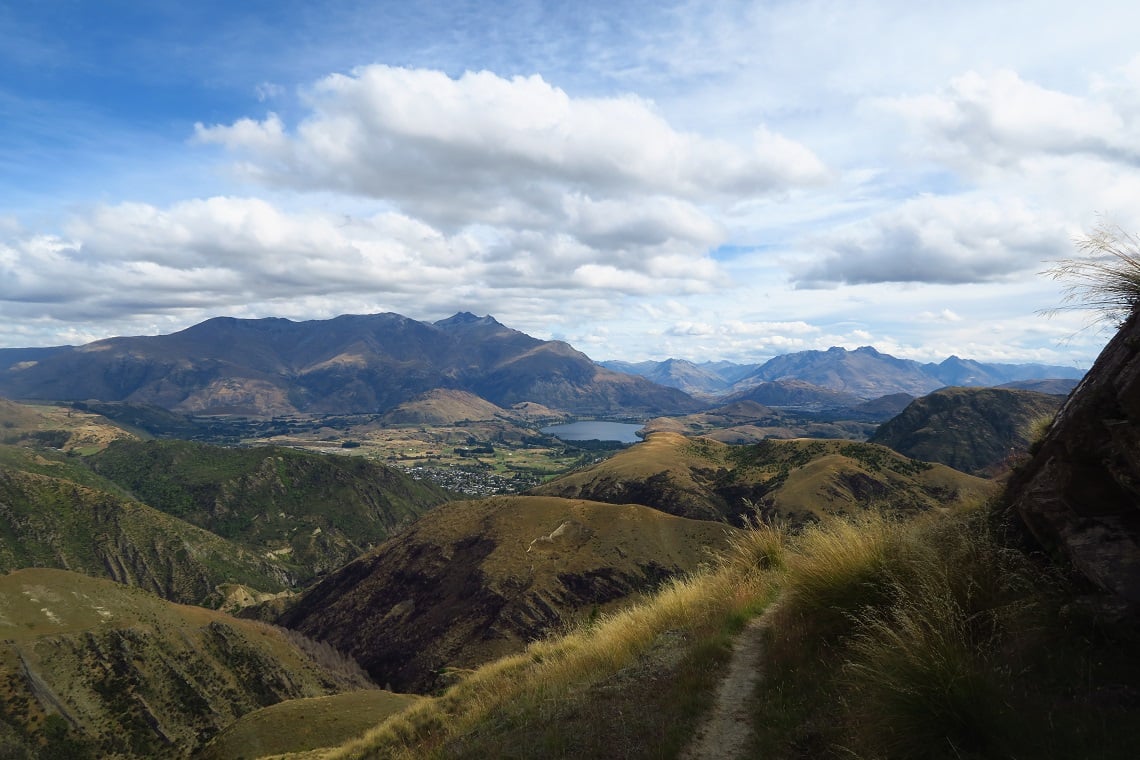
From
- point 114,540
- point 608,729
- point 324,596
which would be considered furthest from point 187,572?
point 608,729

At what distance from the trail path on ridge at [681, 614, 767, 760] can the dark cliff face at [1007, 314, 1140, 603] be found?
168 inches

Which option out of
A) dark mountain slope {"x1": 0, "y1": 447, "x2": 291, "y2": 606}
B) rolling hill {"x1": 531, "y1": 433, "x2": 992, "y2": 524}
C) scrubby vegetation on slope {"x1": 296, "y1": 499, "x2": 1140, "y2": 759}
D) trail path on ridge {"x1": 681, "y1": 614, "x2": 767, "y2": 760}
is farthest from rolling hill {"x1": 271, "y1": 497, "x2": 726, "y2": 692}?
trail path on ridge {"x1": 681, "y1": 614, "x2": 767, "y2": 760}

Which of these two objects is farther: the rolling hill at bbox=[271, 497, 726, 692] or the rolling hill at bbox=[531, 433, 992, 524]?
the rolling hill at bbox=[531, 433, 992, 524]

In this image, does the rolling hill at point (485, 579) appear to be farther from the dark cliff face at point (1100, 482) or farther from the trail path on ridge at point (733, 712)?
the dark cliff face at point (1100, 482)

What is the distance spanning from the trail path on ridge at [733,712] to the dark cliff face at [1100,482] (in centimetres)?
428

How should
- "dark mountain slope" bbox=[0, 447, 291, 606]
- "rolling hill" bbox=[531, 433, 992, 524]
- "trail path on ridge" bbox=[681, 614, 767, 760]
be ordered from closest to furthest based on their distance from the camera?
"trail path on ridge" bbox=[681, 614, 767, 760] < "rolling hill" bbox=[531, 433, 992, 524] < "dark mountain slope" bbox=[0, 447, 291, 606]

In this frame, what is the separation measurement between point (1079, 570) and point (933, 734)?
2.99 metres

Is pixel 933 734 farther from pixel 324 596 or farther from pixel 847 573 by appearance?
pixel 324 596

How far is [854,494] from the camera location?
113 metres

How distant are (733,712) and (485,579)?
9352 centimetres

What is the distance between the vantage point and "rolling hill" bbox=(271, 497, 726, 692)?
283ft

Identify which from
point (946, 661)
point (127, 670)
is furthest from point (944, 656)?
point (127, 670)

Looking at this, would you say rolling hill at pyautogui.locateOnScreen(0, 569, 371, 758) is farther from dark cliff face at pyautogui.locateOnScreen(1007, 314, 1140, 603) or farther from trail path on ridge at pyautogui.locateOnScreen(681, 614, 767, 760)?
dark cliff face at pyautogui.locateOnScreen(1007, 314, 1140, 603)

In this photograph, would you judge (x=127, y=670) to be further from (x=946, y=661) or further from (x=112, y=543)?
(x=946, y=661)
